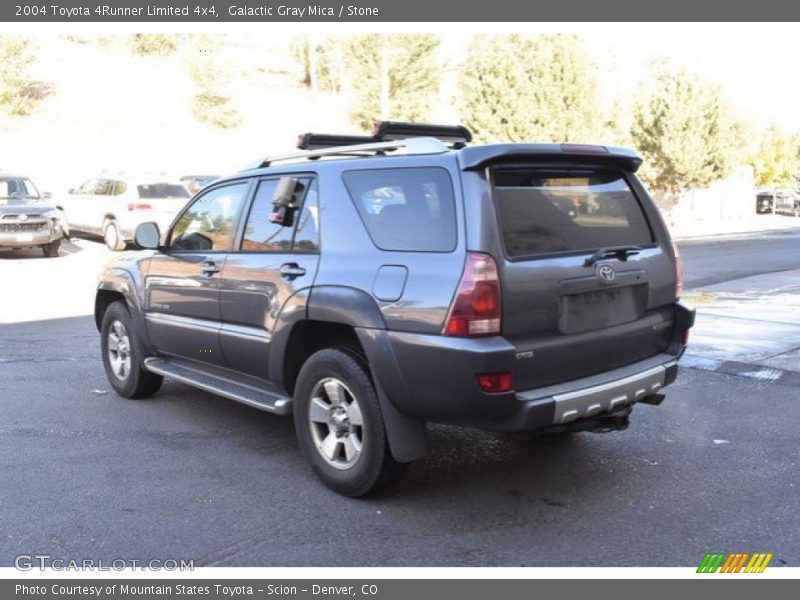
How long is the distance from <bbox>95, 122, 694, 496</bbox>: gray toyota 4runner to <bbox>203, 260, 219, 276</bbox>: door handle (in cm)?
2

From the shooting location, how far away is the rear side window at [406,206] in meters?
4.08

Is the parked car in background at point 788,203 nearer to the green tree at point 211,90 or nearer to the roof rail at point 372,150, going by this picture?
the green tree at point 211,90

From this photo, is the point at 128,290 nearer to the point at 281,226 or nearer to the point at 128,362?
the point at 128,362

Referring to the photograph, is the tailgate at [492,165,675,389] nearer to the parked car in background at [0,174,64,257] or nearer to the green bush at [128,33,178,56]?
the parked car in background at [0,174,64,257]

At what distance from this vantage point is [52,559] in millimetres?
3762

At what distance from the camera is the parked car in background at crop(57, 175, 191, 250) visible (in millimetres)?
18891

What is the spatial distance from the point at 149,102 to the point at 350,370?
44.4m

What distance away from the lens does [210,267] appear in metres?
5.48

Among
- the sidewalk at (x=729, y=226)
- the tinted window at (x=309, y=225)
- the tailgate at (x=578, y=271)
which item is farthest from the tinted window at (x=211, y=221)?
the sidewalk at (x=729, y=226)

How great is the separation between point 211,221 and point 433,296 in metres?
2.35

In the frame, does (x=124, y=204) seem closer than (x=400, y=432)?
No

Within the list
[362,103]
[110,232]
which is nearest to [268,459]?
[110,232]

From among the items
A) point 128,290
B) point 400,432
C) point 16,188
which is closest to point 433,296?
point 400,432

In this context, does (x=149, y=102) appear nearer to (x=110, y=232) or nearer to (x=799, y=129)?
(x=110, y=232)
